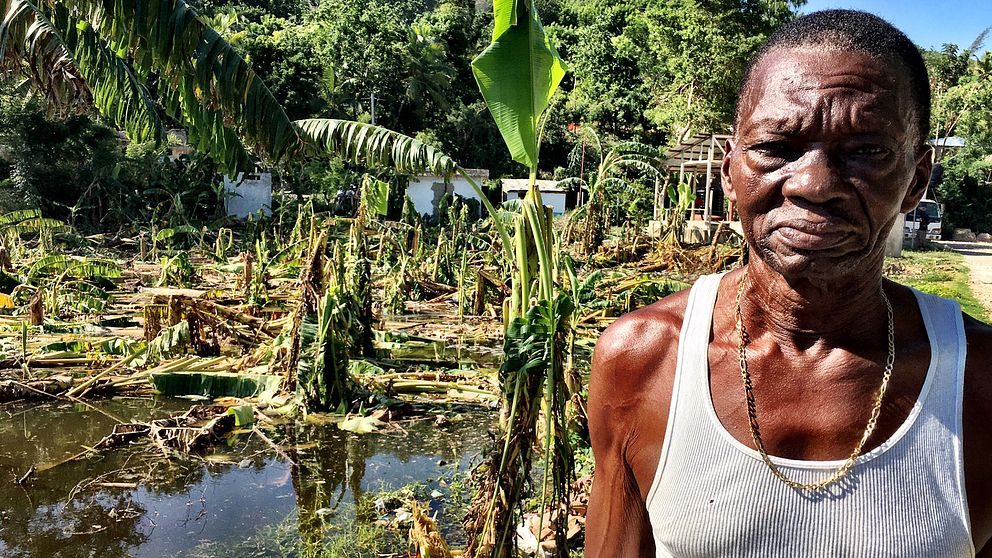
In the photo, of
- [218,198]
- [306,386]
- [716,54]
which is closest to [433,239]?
[218,198]

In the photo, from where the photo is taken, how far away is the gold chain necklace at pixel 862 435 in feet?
3.71

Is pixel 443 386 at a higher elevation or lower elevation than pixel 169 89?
lower

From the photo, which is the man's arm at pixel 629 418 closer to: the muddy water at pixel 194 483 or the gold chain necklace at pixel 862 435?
the gold chain necklace at pixel 862 435

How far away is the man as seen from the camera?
1.12m

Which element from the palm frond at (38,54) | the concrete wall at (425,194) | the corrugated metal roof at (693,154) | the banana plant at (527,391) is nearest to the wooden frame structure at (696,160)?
the corrugated metal roof at (693,154)

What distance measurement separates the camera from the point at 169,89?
25.0ft

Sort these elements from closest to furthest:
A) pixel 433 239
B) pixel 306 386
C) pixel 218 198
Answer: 1. pixel 306 386
2. pixel 433 239
3. pixel 218 198

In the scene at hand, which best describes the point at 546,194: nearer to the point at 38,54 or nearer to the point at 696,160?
the point at 696,160

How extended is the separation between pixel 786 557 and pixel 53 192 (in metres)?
20.8

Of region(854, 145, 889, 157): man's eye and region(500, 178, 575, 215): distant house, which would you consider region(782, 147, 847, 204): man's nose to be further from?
region(500, 178, 575, 215): distant house

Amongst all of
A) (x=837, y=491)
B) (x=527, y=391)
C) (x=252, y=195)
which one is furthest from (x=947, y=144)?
(x=837, y=491)

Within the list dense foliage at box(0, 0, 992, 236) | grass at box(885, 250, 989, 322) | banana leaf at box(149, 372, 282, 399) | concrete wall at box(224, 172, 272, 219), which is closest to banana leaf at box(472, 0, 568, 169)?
banana leaf at box(149, 372, 282, 399)

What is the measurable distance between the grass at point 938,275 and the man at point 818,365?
10.0m

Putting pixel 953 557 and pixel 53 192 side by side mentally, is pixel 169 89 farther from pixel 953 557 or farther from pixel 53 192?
pixel 53 192
